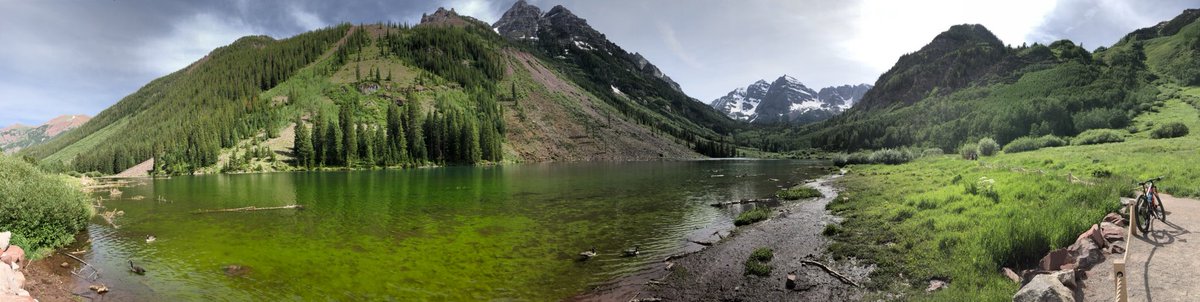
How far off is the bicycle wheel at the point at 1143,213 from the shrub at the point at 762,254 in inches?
506

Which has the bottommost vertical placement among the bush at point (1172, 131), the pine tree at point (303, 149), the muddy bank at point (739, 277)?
the muddy bank at point (739, 277)

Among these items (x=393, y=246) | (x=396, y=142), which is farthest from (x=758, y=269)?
(x=396, y=142)

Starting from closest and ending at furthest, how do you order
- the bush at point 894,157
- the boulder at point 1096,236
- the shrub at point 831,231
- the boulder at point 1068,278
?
the boulder at point 1068,278 → the boulder at point 1096,236 → the shrub at point 831,231 → the bush at point 894,157

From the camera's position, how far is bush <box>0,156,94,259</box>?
25094mm

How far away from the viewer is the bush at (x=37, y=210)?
25.1 meters

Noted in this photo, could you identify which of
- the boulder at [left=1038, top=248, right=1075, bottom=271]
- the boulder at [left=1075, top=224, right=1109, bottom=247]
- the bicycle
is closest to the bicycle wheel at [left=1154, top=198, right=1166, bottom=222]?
the bicycle

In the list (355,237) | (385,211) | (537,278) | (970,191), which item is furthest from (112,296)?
(970,191)

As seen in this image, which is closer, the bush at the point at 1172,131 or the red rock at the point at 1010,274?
the red rock at the point at 1010,274

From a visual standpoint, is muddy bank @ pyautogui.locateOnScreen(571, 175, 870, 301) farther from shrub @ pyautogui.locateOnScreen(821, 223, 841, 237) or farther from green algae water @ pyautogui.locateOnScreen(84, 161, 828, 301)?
green algae water @ pyautogui.locateOnScreen(84, 161, 828, 301)

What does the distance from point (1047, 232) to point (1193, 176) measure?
19000 millimetres

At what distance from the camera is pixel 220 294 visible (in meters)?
20.8

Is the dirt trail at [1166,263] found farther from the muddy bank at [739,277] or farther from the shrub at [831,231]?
the shrub at [831,231]

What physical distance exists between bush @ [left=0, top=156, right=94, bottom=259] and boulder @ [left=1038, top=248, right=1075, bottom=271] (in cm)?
4553

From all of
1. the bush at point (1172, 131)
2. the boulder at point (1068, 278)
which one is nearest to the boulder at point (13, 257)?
the boulder at point (1068, 278)
